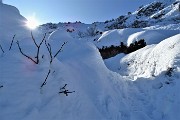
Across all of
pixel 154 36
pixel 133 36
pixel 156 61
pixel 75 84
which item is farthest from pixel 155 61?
pixel 133 36

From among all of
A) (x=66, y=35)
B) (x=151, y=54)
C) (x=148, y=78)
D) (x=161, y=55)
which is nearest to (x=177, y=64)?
(x=148, y=78)

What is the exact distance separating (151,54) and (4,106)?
286 inches

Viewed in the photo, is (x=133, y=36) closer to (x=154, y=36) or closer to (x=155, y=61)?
(x=154, y=36)

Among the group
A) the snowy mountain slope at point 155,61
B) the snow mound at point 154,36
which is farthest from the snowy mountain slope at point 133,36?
the snowy mountain slope at point 155,61

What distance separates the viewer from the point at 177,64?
294 inches

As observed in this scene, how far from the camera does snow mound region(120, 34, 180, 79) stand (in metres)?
7.95

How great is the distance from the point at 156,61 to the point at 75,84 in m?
4.33

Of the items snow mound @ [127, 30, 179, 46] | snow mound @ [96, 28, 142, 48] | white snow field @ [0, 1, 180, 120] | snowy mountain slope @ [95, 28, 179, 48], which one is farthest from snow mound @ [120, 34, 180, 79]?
snow mound @ [96, 28, 142, 48]

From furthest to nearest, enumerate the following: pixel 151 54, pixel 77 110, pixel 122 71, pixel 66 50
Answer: pixel 122 71 → pixel 151 54 → pixel 66 50 → pixel 77 110

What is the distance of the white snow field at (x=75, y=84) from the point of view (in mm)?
4090

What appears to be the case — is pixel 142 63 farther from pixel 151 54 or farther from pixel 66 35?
pixel 66 35

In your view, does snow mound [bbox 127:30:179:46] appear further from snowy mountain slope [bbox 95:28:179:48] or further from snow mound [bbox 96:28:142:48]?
snow mound [bbox 96:28:142:48]

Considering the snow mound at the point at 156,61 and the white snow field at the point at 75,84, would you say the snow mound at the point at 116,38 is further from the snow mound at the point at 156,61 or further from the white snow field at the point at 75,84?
the white snow field at the point at 75,84

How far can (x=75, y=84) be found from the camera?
548 cm
